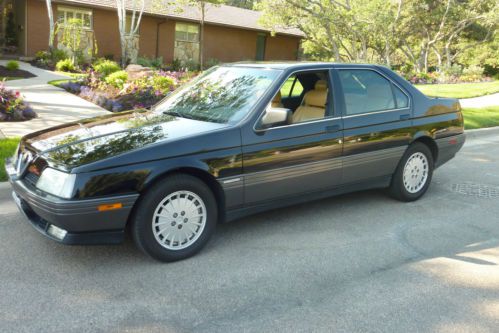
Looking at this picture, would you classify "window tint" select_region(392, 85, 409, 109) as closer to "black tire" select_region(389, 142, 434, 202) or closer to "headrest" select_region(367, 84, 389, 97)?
"headrest" select_region(367, 84, 389, 97)

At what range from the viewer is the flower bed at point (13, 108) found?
9.02 metres

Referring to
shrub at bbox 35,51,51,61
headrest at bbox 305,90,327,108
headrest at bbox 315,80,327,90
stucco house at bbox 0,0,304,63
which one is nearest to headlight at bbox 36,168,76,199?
headrest at bbox 305,90,327,108

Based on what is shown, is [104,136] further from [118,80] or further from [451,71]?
[451,71]

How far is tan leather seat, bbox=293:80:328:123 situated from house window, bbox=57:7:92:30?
20.6m

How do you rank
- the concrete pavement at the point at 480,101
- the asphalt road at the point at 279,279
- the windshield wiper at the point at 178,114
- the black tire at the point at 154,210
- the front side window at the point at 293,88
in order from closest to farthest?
the asphalt road at the point at 279,279
the black tire at the point at 154,210
the windshield wiper at the point at 178,114
the front side window at the point at 293,88
the concrete pavement at the point at 480,101

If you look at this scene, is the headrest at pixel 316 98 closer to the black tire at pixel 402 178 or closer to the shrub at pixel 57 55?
the black tire at pixel 402 178

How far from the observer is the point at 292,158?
179 inches

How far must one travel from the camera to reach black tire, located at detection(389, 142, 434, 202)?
5.60 m

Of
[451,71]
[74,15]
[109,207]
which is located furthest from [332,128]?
[451,71]

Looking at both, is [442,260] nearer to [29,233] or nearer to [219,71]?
[219,71]

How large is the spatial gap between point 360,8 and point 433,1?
765 centimetres

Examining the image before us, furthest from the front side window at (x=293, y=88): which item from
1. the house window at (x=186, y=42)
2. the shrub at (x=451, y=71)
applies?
the shrub at (x=451, y=71)

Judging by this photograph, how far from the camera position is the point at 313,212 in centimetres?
536

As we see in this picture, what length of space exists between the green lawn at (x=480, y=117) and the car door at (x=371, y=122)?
6.07 meters
